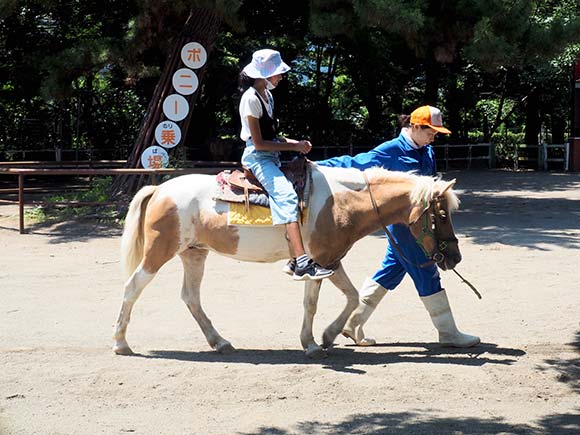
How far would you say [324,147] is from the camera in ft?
83.4

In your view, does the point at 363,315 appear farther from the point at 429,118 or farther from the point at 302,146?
the point at 429,118

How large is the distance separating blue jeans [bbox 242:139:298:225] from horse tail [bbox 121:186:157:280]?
0.92 m

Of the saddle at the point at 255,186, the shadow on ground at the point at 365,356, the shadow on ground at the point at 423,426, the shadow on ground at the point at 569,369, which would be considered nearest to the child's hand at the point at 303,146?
the saddle at the point at 255,186

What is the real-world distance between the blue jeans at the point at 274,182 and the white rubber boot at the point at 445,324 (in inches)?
51.6

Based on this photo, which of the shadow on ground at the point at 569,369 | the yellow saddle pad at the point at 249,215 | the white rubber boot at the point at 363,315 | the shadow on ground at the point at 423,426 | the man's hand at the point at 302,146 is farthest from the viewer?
the white rubber boot at the point at 363,315

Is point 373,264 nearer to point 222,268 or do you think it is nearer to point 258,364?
point 222,268

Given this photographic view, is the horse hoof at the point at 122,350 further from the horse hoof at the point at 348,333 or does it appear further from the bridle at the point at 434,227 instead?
the bridle at the point at 434,227

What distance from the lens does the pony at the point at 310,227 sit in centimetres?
601

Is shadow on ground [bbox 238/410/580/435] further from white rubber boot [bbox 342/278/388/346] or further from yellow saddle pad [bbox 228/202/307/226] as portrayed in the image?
yellow saddle pad [bbox 228/202/307/226]

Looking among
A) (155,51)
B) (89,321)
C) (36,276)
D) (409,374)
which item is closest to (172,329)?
(89,321)

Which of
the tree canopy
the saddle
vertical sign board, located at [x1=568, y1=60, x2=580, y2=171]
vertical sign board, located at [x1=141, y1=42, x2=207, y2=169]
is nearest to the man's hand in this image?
the saddle

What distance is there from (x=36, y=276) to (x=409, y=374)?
5.59 meters

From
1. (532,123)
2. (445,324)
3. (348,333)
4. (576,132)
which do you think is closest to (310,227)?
(348,333)

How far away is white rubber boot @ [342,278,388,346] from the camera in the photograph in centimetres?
655
